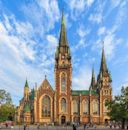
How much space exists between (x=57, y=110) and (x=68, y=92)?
8533 mm

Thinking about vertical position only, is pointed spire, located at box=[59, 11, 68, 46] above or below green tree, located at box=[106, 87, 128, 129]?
above

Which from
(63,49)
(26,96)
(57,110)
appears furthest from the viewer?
(26,96)

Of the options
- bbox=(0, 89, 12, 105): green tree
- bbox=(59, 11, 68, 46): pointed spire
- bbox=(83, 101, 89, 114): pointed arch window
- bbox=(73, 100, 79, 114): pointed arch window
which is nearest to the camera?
bbox=(0, 89, 12, 105): green tree

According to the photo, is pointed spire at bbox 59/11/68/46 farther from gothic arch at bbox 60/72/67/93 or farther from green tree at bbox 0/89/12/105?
green tree at bbox 0/89/12/105

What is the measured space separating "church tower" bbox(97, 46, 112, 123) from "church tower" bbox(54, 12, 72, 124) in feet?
44.5

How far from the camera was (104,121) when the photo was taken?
146m

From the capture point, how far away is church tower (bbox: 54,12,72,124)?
144 m

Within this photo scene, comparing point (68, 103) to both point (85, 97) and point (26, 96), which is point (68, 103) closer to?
point (85, 97)

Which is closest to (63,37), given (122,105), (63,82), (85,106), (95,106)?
(63,82)

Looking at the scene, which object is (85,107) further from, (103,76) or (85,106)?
(103,76)

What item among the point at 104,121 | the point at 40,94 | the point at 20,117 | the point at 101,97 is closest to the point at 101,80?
the point at 101,97

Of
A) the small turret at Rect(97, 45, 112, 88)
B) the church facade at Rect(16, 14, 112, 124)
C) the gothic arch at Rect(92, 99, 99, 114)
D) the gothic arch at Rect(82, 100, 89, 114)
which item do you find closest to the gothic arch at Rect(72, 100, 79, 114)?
the church facade at Rect(16, 14, 112, 124)

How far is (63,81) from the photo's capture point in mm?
147000

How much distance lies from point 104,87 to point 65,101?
58.7ft
